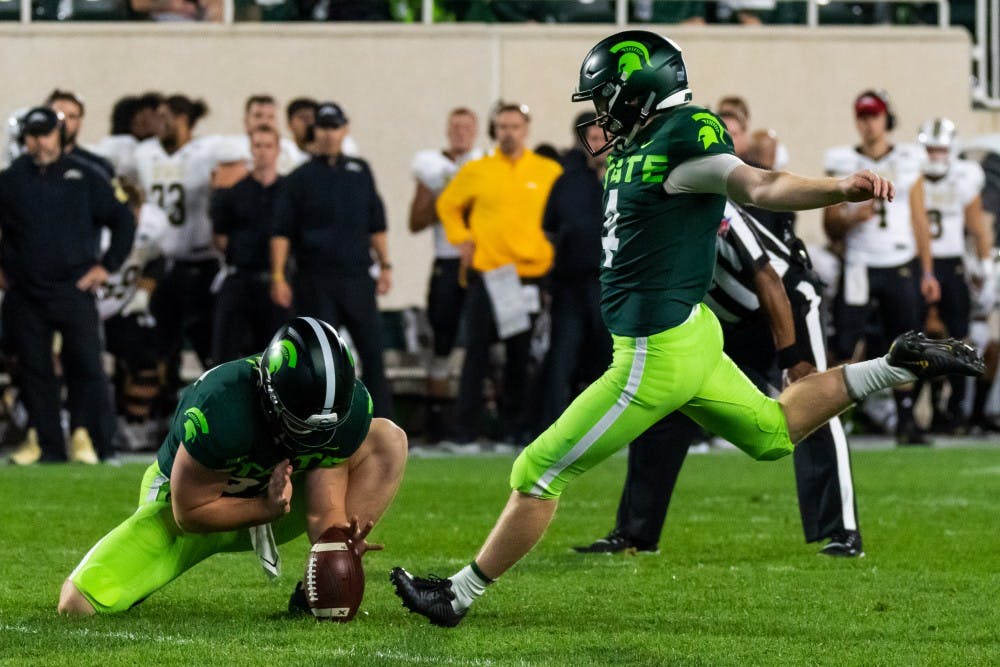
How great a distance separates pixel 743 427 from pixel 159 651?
6.07ft

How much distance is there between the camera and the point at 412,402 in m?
14.0

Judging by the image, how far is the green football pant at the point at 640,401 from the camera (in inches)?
215

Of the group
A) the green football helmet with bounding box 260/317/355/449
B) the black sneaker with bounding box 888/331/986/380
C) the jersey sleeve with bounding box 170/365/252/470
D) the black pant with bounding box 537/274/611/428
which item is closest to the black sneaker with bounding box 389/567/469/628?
the green football helmet with bounding box 260/317/355/449

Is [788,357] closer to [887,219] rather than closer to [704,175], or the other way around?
[704,175]

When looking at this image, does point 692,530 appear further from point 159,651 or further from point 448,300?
point 448,300

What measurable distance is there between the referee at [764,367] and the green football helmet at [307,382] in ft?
6.86

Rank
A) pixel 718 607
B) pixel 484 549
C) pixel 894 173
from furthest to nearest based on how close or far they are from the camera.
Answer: pixel 894 173 → pixel 718 607 → pixel 484 549

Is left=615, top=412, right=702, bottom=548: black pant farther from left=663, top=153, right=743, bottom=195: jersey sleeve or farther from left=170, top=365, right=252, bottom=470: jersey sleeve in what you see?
left=170, top=365, right=252, bottom=470: jersey sleeve

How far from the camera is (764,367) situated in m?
7.68

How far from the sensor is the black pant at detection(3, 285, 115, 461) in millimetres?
11625

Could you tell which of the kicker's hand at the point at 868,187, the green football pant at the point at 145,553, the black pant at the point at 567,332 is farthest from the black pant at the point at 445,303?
the kicker's hand at the point at 868,187

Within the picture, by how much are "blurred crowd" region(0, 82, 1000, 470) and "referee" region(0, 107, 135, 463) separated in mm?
12

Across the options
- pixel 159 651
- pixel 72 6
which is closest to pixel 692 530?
pixel 159 651

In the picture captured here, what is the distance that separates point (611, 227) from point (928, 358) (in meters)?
1.07
